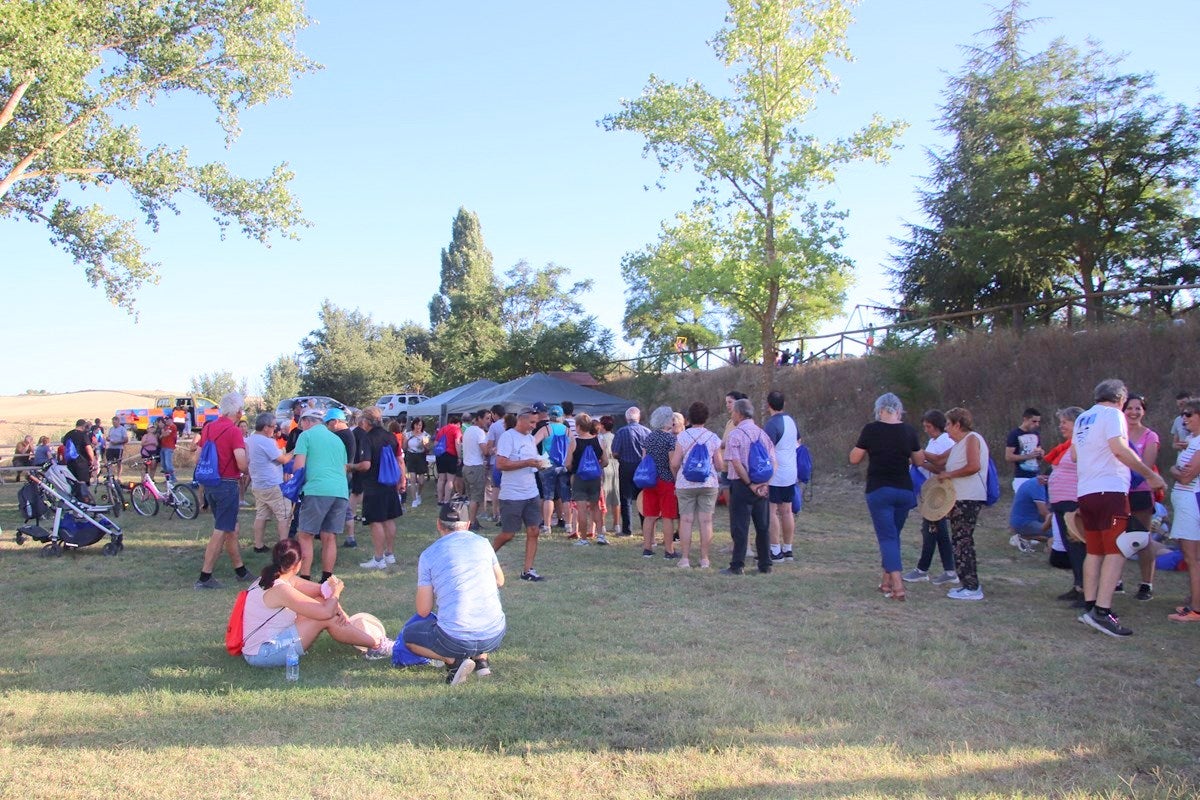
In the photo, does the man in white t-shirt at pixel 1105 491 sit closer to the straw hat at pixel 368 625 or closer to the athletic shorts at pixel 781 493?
the athletic shorts at pixel 781 493

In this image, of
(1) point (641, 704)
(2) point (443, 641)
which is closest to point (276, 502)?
(2) point (443, 641)

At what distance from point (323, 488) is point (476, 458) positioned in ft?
13.4

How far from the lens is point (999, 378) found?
628 inches

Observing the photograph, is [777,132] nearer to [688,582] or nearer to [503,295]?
[688,582]

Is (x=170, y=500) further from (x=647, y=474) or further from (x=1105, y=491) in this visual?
(x=1105, y=491)

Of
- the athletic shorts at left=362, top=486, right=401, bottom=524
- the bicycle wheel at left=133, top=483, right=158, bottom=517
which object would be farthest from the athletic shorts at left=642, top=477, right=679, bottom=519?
the bicycle wheel at left=133, top=483, right=158, bottom=517

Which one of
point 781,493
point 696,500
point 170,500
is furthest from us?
point 170,500

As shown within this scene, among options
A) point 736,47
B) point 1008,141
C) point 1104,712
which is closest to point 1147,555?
point 1104,712

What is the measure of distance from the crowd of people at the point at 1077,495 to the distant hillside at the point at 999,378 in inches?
253

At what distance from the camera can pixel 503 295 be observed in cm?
4697

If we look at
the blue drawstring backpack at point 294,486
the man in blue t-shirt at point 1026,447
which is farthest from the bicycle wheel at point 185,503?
the man in blue t-shirt at point 1026,447

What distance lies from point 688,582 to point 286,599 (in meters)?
3.74

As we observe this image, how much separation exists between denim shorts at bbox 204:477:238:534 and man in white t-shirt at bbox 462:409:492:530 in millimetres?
4043

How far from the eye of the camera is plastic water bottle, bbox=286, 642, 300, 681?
4.57m
